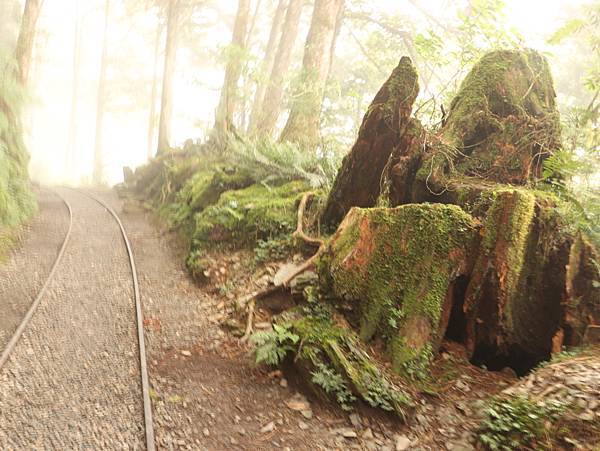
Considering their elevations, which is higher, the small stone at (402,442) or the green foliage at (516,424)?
the green foliage at (516,424)

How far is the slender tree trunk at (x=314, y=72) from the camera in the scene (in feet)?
37.9

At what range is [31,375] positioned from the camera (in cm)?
455

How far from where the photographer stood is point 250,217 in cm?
848

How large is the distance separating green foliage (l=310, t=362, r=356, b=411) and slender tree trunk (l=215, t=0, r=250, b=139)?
9.88 meters

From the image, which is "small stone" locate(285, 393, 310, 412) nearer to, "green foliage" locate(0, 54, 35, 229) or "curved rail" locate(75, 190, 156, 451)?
"curved rail" locate(75, 190, 156, 451)

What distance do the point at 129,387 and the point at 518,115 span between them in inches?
250

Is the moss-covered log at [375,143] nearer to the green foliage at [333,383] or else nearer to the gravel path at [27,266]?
the green foliage at [333,383]

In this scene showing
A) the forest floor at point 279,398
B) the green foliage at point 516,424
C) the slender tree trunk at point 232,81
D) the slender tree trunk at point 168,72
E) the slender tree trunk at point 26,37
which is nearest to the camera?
the green foliage at point 516,424

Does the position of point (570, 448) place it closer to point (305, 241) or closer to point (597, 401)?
point (597, 401)

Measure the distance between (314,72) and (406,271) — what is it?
833cm

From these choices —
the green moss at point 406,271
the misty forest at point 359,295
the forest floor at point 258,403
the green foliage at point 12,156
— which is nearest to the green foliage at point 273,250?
the misty forest at point 359,295

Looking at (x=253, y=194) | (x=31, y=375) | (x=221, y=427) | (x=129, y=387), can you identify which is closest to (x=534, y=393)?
(x=221, y=427)

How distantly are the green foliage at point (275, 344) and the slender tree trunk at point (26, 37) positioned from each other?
1215 centimetres

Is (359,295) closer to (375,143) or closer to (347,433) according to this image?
(347,433)
